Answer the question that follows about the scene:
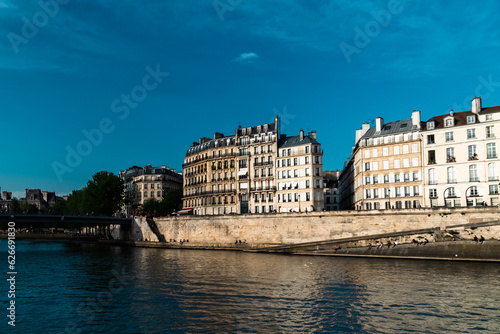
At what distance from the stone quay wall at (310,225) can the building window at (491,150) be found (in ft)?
28.5

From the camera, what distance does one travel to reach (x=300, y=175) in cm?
7194

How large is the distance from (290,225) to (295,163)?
13.8 m

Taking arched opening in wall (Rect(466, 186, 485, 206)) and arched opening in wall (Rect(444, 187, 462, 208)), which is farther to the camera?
arched opening in wall (Rect(444, 187, 462, 208))

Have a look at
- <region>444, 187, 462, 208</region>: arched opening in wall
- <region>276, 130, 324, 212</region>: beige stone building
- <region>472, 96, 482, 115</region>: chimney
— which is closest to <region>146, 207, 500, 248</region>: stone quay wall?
<region>444, 187, 462, 208</region>: arched opening in wall

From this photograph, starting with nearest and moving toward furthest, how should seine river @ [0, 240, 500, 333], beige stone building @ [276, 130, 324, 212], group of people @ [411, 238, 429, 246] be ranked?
seine river @ [0, 240, 500, 333]
group of people @ [411, 238, 429, 246]
beige stone building @ [276, 130, 324, 212]

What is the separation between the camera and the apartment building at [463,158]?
175 ft

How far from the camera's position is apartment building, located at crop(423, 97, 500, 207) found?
5344 cm

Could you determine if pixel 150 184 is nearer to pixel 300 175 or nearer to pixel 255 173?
pixel 255 173

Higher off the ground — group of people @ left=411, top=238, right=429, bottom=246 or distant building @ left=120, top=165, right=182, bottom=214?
distant building @ left=120, top=165, right=182, bottom=214

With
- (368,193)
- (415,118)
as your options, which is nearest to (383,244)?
(368,193)

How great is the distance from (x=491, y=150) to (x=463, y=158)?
10.5ft

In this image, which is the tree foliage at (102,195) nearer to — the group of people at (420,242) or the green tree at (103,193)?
the green tree at (103,193)

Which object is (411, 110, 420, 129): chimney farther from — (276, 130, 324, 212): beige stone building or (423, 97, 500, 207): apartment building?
(276, 130, 324, 212): beige stone building

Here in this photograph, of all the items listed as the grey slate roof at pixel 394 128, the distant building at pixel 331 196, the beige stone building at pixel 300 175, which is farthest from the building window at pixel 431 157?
the distant building at pixel 331 196
